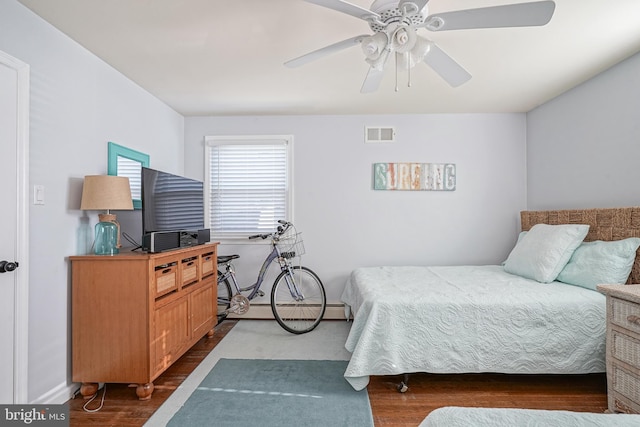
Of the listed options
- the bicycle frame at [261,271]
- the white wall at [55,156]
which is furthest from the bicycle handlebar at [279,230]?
the white wall at [55,156]

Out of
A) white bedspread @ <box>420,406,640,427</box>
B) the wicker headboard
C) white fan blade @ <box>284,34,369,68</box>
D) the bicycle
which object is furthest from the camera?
the bicycle

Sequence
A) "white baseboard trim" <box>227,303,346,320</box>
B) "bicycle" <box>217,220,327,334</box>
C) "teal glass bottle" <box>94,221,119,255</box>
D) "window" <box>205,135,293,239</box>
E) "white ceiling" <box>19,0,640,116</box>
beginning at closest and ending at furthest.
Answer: "white ceiling" <box>19,0,640,116</box> → "teal glass bottle" <box>94,221,119,255</box> → "bicycle" <box>217,220,327,334</box> → "white baseboard trim" <box>227,303,346,320</box> → "window" <box>205,135,293,239</box>

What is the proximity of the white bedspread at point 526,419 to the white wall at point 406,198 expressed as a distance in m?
2.99

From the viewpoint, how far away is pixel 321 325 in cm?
366

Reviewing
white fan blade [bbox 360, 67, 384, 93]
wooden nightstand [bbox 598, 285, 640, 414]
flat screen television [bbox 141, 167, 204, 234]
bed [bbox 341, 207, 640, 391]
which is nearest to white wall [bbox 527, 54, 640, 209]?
bed [bbox 341, 207, 640, 391]

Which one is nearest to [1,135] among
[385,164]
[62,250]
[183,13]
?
[62,250]

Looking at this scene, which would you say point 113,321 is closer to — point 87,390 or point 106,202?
point 87,390

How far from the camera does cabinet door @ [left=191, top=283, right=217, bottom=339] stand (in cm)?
289

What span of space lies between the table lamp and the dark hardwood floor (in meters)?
1.02

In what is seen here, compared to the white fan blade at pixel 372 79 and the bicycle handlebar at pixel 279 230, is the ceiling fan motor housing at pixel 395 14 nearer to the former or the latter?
the white fan blade at pixel 372 79

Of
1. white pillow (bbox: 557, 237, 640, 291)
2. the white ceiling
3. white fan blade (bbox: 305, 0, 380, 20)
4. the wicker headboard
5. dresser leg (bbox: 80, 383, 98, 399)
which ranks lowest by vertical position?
dresser leg (bbox: 80, 383, 98, 399)

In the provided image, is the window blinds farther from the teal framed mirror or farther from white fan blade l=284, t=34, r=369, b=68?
white fan blade l=284, t=34, r=369, b=68

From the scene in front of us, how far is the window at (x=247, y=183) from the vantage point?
396 centimetres

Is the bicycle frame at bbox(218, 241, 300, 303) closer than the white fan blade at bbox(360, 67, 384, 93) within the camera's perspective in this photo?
No
